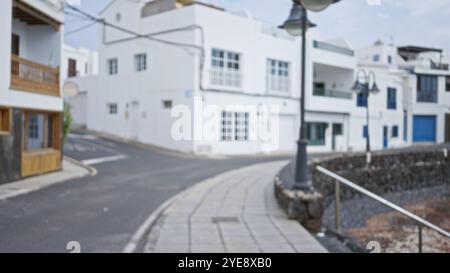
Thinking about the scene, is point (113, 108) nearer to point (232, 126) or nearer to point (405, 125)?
point (232, 126)

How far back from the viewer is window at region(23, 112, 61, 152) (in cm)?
469

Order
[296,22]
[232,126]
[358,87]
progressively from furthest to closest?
[296,22], [358,87], [232,126]

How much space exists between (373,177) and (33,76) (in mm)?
6010

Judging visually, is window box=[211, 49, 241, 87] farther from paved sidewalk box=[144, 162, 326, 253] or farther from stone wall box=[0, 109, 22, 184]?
stone wall box=[0, 109, 22, 184]

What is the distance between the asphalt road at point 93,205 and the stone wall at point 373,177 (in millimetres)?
949

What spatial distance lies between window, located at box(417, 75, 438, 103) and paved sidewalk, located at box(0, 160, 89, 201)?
302 centimetres

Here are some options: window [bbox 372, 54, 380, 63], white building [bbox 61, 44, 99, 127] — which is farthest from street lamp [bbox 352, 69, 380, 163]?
white building [bbox 61, 44, 99, 127]

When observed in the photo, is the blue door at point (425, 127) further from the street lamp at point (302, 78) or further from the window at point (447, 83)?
the street lamp at point (302, 78)

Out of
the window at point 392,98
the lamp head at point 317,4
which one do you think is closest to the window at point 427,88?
the window at point 392,98

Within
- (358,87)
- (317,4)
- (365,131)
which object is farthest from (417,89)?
(365,131)

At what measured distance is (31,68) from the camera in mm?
3926
